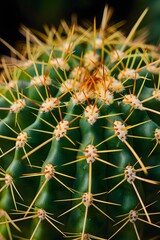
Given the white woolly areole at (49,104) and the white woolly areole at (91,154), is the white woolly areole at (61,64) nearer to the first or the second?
the white woolly areole at (49,104)

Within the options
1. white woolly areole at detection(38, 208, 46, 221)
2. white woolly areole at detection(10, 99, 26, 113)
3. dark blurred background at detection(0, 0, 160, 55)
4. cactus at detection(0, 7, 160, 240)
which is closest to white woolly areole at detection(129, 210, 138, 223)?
cactus at detection(0, 7, 160, 240)

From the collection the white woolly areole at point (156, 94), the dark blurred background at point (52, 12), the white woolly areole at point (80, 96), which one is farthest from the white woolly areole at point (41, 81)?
the dark blurred background at point (52, 12)

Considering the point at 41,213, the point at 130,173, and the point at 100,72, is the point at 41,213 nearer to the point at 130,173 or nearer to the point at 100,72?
the point at 130,173

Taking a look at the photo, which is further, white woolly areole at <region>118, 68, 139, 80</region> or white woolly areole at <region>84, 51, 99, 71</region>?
white woolly areole at <region>84, 51, 99, 71</region>

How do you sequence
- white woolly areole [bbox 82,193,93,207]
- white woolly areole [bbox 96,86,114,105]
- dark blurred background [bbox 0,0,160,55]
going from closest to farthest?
white woolly areole [bbox 82,193,93,207]
white woolly areole [bbox 96,86,114,105]
dark blurred background [bbox 0,0,160,55]

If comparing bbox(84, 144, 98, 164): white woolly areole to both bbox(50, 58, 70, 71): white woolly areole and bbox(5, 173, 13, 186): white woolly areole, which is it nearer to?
bbox(5, 173, 13, 186): white woolly areole

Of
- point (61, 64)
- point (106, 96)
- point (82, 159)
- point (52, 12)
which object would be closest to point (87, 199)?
point (82, 159)

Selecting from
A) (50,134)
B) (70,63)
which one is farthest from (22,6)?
(50,134)
